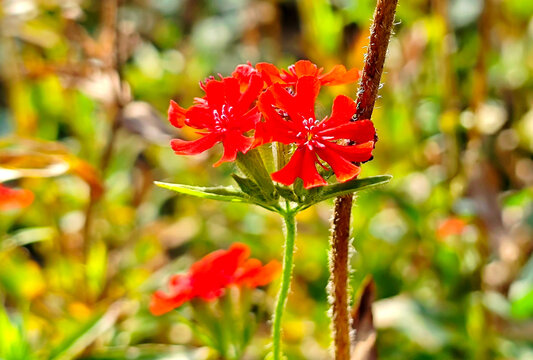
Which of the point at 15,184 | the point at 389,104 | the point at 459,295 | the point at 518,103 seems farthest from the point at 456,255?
the point at 15,184

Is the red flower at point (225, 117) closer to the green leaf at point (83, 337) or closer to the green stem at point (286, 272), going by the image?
the green stem at point (286, 272)

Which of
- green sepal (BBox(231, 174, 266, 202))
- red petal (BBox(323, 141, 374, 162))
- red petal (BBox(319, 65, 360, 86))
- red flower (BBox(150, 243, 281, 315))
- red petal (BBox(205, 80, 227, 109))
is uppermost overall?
red petal (BBox(319, 65, 360, 86))

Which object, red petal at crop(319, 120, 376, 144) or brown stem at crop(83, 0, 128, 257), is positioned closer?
red petal at crop(319, 120, 376, 144)

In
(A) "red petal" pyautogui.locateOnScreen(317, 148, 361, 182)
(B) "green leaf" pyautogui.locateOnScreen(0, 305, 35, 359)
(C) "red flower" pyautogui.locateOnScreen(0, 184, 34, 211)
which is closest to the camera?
(A) "red petal" pyautogui.locateOnScreen(317, 148, 361, 182)

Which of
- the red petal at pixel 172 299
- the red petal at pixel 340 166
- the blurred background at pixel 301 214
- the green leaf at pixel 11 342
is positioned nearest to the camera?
the red petal at pixel 340 166

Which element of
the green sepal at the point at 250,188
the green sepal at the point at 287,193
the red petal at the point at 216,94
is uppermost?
the red petal at the point at 216,94

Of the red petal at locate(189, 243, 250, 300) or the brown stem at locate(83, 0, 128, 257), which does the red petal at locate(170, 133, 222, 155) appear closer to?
the red petal at locate(189, 243, 250, 300)

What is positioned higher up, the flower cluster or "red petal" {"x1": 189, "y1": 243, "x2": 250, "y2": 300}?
the flower cluster

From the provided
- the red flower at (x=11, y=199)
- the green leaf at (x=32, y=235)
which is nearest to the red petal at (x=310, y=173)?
the red flower at (x=11, y=199)

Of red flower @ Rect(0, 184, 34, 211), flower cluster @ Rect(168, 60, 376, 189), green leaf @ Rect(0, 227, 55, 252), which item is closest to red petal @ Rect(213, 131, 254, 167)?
flower cluster @ Rect(168, 60, 376, 189)

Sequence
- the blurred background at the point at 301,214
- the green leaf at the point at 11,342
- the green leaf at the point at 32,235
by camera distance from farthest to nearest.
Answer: the green leaf at the point at 32,235 < the blurred background at the point at 301,214 < the green leaf at the point at 11,342
